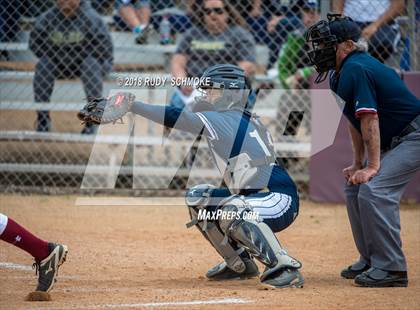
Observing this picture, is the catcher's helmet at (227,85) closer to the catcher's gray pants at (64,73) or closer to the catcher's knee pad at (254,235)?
the catcher's knee pad at (254,235)

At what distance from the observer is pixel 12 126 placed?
10.4 metres

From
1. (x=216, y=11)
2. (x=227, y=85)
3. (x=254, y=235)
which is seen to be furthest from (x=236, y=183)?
(x=216, y=11)

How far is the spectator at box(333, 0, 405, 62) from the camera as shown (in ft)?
29.1

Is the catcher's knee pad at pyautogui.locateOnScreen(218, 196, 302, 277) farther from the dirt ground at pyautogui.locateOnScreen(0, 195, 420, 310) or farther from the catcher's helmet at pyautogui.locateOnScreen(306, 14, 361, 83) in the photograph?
the catcher's helmet at pyautogui.locateOnScreen(306, 14, 361, 83)

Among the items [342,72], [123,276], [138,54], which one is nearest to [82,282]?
[123,276]

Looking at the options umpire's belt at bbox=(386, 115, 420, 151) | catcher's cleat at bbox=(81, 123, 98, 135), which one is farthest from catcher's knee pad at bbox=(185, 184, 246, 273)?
catcher's cleat at bbox=(81, 123, 98, 135)

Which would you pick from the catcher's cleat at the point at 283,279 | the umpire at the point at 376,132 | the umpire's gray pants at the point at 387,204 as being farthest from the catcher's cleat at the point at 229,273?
the umpire's gray pants at the point at 387,204

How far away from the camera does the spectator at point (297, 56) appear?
928 cm

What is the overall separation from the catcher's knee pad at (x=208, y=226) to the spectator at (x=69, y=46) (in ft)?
14.0

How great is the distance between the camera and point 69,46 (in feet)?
30.9

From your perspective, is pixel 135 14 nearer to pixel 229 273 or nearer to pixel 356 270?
pixel 229 273

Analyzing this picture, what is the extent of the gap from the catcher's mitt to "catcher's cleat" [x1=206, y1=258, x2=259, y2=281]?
1.38 meters

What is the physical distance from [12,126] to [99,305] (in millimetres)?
6258

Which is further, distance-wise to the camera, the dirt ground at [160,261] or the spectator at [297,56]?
the spectator at [297,56]
